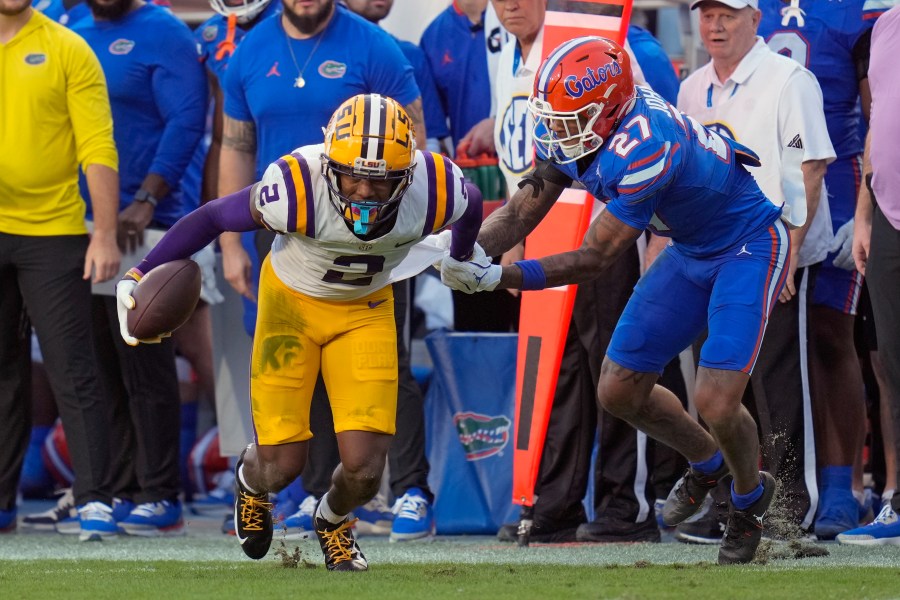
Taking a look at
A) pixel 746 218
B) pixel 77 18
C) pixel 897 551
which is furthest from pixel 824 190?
pixel 77 18

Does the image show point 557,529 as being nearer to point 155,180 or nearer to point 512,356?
point 512,356

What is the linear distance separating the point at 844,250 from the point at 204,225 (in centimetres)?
288

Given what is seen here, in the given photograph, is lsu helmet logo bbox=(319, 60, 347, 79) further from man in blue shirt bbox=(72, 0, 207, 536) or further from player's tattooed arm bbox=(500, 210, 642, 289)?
player's tattooed arm bbox=(500, 210, 642, 289)

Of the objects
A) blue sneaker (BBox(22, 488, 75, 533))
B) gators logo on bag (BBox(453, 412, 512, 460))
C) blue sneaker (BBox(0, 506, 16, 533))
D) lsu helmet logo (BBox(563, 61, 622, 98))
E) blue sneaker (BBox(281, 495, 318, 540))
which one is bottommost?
blue sneaker (BBox(22, 488, 75, 533))

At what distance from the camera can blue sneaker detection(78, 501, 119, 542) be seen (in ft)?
20.5

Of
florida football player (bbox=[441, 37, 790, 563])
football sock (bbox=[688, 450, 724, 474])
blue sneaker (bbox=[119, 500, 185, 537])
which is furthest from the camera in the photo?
blue sneaker (bbox=[119, 500, 185, 537])

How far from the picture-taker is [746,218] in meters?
5.00

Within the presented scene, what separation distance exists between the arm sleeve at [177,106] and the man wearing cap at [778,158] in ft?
7.79

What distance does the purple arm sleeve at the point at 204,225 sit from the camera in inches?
183

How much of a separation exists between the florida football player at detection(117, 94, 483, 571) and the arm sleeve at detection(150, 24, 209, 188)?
6.11 ft

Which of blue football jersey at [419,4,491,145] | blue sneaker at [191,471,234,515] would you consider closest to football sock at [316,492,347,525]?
blue football jersey at [419,4,491,145]

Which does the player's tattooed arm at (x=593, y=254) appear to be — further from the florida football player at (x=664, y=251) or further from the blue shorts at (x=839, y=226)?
the blue shorts at (x=839, y=226)

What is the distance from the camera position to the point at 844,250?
6.15 m

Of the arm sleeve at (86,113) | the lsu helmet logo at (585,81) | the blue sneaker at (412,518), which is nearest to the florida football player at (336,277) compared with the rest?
the lsu helmet logo at (585,81)
